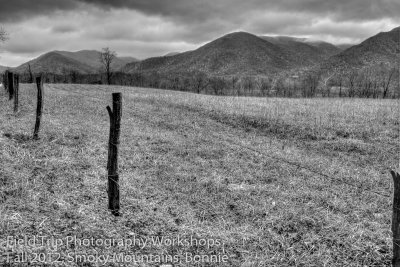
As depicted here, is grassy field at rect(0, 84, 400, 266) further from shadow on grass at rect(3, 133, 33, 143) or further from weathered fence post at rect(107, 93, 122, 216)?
weathered fence post at rect(107, 93, 122, 216)

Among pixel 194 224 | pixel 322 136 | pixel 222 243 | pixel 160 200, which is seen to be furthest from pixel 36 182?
pixel 322 136

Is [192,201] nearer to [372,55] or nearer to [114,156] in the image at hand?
[114,156]

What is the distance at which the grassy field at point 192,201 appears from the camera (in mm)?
5758

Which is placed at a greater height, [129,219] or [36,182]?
[36,182]

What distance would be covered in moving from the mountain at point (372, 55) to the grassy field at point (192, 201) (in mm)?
157766

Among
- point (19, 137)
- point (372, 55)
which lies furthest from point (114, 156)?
point (372, 55)

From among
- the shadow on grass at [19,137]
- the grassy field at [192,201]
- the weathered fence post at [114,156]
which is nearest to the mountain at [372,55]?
the grassy field at [192,201]

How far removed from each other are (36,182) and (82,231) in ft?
8.31

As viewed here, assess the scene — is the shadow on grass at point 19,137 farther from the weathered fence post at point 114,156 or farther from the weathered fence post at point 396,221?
the weathered fence post at point 396,221

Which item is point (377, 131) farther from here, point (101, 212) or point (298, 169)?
point (101, 212)

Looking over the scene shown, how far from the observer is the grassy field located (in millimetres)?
5758

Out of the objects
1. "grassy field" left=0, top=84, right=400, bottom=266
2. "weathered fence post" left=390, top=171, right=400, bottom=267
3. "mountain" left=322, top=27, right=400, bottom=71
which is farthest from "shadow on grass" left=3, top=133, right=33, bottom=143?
"mountain" left=322, top=27, right=400, bottom=71

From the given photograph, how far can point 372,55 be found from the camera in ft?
521

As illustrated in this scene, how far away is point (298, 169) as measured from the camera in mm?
11102
